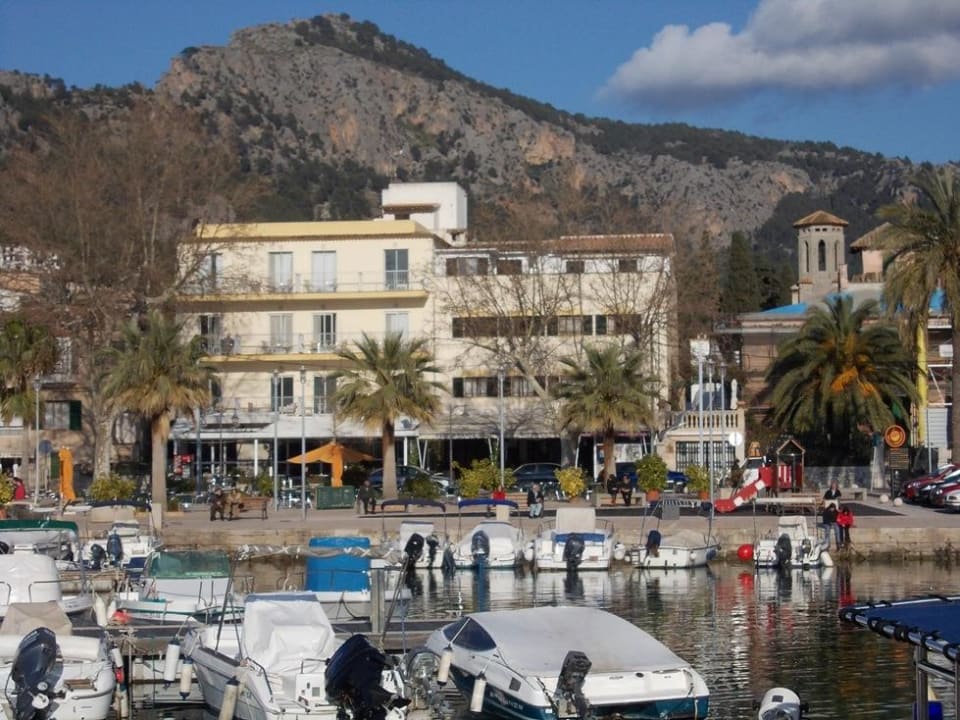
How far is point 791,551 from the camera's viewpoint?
43.7 metres

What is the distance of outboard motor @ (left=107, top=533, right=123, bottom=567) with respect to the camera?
43.2 m

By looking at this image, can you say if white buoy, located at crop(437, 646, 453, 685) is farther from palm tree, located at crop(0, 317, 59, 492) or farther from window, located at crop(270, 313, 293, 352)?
window, located at crop(270, 313, 293, 352)

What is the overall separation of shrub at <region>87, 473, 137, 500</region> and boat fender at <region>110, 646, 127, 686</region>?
3003cm

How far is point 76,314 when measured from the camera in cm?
6488

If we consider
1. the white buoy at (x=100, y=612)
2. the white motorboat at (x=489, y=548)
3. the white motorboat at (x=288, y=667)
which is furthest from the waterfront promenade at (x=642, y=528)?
the white motorboat at (x=288, y=667)

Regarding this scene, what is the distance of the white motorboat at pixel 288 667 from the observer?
67.3 feet

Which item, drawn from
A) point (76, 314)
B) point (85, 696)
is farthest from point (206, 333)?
point (85, 696)

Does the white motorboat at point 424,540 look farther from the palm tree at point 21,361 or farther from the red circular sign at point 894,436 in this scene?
the palm tree at point 21,361

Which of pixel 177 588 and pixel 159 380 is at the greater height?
A: pixel 159 380

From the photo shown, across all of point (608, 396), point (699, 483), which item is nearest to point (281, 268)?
point (608, 396)

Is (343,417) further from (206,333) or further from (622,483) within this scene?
(206,333)

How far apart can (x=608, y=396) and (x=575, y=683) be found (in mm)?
36501

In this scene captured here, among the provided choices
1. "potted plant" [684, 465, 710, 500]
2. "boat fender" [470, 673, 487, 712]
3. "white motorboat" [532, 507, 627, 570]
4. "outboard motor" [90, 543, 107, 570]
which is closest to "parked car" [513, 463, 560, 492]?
"potted plant" [684, 465, 710, 500]

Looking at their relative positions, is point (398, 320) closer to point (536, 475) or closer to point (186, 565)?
point (536, 475)
